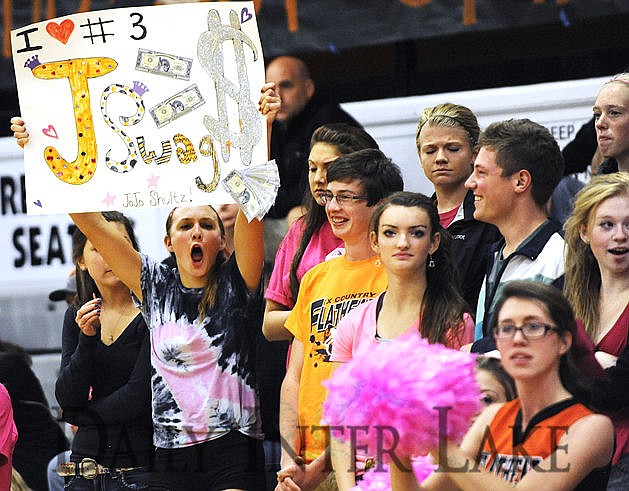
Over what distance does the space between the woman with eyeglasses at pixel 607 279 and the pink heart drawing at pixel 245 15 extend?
5.28 feet

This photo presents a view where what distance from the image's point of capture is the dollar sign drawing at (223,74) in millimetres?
5023

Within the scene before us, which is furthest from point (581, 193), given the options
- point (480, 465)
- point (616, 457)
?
point (480, 465)

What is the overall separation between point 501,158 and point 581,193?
371 millimetres

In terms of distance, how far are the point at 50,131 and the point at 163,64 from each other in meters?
0.57

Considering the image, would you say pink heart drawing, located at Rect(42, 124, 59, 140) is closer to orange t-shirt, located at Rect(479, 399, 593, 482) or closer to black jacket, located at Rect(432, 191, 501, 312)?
black jacket, located at Rect(432, 191, 501, 312)

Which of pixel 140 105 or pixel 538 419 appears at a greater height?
pixel 140 105

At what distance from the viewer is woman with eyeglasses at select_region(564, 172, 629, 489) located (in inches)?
156

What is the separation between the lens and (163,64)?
5.14 meters

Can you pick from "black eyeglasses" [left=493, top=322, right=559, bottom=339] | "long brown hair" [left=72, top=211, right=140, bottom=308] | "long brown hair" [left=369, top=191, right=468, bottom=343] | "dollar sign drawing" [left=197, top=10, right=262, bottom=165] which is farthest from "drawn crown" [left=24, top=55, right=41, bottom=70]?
"black eyeglasses" [left=493, top=322, right=559, bottom=339]

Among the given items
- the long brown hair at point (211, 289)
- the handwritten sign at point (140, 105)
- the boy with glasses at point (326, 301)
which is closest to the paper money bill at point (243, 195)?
the handwritten sign at point (140, 105)

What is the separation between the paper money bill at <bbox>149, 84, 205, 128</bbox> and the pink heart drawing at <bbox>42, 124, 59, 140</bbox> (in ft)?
1.43

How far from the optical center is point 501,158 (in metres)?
4.58

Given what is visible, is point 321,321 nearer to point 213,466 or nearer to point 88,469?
point 213,466

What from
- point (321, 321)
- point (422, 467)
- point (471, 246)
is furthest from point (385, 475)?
point (471, 246)
